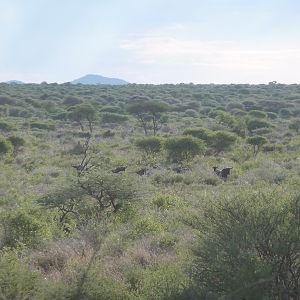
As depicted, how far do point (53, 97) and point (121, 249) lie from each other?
56.0 metres

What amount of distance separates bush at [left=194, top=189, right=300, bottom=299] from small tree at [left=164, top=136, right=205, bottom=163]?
1538cm

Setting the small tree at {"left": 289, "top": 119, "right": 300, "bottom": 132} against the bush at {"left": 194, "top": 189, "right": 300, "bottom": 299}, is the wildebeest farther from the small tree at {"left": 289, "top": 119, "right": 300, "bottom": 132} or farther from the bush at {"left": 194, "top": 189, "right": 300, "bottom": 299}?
the small tree at {"left": 289, "top": 119, "right": 300, "bottom": 132}

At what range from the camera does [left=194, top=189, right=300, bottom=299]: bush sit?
5.25 meters

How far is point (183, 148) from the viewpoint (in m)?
21.7

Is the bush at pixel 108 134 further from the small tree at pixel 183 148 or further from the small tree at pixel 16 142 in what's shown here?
the small tree at pixel 183 148

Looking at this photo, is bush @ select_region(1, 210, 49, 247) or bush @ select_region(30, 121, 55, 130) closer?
bush @ select_region(1, 210, 49, 247)

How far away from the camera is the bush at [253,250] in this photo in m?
5.25

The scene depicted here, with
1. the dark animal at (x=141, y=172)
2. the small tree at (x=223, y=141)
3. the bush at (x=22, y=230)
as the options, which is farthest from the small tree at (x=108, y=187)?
the small tree at (x=223, y=141)

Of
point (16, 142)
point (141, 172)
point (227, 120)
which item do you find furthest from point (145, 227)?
point (227, 120)

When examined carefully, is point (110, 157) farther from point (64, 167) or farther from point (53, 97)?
point (53, 97)

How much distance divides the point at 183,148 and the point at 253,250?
635 inches

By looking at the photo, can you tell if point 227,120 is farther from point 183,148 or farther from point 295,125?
point 183,148

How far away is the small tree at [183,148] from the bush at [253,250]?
1538cm

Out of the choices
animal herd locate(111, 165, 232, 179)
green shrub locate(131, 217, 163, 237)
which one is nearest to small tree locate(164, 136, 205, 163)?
animal herd locate(111, 165, 232, 179)
